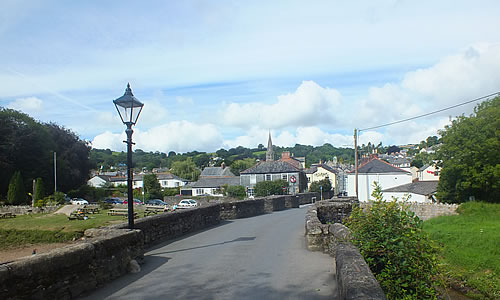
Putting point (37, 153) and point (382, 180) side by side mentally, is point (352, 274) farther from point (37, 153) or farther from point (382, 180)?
point (37, 153)

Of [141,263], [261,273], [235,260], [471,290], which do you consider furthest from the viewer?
[471,290]

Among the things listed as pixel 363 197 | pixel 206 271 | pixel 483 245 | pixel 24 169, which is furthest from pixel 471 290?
pixel 24 169

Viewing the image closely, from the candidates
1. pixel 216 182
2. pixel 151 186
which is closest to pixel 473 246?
pixel 151 186

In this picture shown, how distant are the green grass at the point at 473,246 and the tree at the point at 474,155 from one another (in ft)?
8.63

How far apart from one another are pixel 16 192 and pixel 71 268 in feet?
160

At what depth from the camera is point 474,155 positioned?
104 ft

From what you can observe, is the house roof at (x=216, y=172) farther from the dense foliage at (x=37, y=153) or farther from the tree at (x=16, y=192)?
the tree at (x=16, y=192)

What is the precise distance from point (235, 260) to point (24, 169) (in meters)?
54.2

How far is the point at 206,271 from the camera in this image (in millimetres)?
8133

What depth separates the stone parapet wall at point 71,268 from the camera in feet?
16.4

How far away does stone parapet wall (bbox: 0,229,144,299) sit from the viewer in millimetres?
5012

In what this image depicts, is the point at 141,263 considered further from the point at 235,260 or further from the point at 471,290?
the point at 471,290

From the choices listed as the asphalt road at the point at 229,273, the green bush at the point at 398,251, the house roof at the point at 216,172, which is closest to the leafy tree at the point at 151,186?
the house roof at the point at 216,172

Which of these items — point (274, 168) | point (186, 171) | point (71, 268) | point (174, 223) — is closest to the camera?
point (71, 268)
